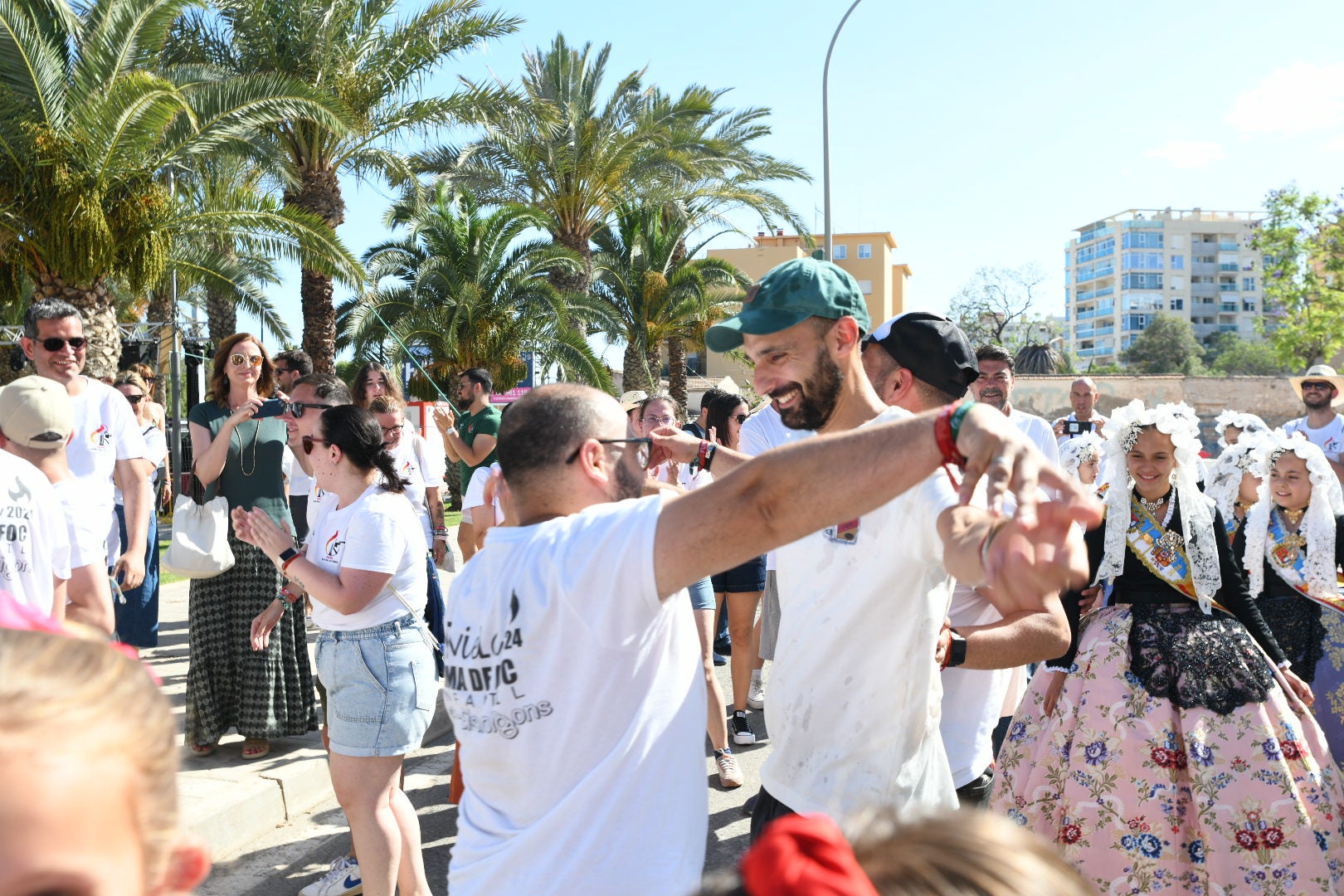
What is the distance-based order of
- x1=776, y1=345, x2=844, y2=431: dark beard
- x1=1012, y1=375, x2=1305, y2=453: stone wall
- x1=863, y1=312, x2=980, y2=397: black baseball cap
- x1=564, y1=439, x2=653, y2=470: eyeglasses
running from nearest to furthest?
x1=564, y1=439, x2=653, y2=470: eyeglasses → x1=776, y1=345, x2=844, y2=431: dark beard → x1=863, y1=312, x2=980, y2=397: black baseball cap → x1=1012, y1=375, x2=1305, y2=453: stone wall

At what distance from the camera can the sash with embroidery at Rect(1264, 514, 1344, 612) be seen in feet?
16.3

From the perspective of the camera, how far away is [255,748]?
17.9 feet

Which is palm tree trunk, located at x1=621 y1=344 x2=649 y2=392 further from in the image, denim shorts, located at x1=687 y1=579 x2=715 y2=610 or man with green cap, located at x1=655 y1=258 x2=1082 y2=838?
man with green cap, located at x1=655 y1=258 x2=1082 y2=838

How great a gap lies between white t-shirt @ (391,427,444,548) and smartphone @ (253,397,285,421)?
Answer: 622 millimetres

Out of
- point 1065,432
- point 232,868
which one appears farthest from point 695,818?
point 1065,432

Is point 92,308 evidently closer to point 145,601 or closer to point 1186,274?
point 145,601

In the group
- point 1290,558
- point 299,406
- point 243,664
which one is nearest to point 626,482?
point 299,406

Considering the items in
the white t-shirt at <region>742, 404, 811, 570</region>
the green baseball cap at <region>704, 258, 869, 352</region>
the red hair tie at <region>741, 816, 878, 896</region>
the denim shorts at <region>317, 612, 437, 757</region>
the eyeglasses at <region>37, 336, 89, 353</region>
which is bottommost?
the denim shorts at <region>317, 612, 437, 757</region>

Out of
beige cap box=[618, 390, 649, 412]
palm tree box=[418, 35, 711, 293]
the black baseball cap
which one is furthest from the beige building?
the black baseball cap

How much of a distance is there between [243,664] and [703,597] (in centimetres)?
242

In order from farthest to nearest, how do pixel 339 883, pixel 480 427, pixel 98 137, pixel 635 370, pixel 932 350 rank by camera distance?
pixel 635 370, pixel 98 137, pixel 480 427, pixel 339 883, pixel 932 350

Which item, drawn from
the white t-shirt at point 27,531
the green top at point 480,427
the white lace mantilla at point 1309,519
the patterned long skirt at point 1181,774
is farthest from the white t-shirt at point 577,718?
the green top at point 480,427

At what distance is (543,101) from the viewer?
60.9ft

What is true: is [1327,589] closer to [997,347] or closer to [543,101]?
[997,347]
